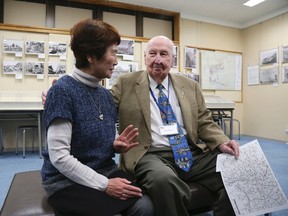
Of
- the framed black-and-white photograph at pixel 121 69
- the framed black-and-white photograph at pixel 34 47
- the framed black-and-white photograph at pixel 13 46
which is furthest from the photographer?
the framed black-and-white photograph at pixel 121 69

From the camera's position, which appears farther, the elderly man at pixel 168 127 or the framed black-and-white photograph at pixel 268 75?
the framed black-and-white photograph at pixel 268 75

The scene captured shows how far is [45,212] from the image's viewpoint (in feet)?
3.05

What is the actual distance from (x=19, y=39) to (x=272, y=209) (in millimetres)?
4370

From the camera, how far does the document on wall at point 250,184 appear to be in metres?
1.16

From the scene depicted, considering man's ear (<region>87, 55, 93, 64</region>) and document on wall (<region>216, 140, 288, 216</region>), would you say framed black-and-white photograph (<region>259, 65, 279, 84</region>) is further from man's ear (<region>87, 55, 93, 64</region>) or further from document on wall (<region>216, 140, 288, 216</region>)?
man's ear (<region>87, 55, 93, 64</region>)

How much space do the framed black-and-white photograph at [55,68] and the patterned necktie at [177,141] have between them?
3295mm

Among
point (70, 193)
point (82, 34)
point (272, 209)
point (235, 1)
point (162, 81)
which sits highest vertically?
point (235, 1)

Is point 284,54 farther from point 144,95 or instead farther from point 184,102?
point 144,95

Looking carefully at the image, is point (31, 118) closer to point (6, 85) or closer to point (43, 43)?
point (6, 85)

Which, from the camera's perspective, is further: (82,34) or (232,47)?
(232,47)

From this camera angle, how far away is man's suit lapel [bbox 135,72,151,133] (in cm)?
138

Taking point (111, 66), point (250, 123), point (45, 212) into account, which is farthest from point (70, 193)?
point (250, 123)

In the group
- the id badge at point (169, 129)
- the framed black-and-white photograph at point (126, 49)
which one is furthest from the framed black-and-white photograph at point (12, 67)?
the id badge at point (169, 129)

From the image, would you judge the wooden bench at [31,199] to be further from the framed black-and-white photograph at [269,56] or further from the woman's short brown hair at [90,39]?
the framed black-and-white photograph at [269,56]
